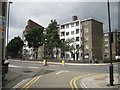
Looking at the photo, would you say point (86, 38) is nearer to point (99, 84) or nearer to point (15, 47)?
point (15, 47)

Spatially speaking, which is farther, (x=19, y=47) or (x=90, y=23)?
(x=19, y=47)

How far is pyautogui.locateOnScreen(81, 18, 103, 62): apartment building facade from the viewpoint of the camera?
281 ft

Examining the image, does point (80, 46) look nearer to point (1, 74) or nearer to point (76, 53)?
point (76, 53)

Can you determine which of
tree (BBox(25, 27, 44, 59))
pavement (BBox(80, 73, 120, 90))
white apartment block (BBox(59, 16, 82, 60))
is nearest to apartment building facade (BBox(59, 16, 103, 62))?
white apartment block (BBox(59, 16, 82, 60))

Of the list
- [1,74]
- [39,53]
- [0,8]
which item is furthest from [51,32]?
[1,74]

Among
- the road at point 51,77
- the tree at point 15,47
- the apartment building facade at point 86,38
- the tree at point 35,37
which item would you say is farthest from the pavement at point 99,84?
the tree at point 15,47

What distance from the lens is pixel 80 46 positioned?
284 ft

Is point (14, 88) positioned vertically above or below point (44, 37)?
below

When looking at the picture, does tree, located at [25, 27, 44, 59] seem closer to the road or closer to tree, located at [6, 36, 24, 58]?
tree, located at [6, 36, 24, 58]

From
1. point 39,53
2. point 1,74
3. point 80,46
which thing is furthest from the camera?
point 39,53

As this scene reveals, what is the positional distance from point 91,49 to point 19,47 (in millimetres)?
42566

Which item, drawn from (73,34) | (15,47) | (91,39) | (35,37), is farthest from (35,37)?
(91,39)

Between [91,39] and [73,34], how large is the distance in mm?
9726

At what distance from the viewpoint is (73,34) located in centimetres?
9356
